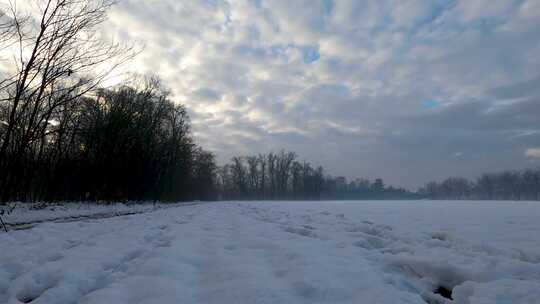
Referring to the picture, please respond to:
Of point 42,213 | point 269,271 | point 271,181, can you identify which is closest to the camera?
point 269,271

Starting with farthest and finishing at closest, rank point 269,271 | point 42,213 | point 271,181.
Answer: point 271,181
point 42,213
point 269,271

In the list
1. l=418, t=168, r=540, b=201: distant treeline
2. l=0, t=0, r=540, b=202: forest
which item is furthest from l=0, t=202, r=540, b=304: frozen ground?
l=418, t=168, r=540, b=201: distant treeline

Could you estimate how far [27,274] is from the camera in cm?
318

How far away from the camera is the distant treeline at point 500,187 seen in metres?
96.1

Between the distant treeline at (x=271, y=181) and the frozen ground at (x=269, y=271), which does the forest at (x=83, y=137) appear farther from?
the distant treeline at (x=271, y=181)

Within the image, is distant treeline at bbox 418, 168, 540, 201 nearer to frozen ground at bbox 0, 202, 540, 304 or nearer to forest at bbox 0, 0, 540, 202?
forest at bbox 0, 0, 540, 202

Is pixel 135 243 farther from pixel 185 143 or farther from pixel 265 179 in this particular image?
pixel 265 179

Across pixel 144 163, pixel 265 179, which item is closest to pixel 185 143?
pixel 144 163

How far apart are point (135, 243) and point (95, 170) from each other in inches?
899

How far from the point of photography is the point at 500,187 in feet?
336

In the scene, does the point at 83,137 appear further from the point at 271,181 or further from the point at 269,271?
the point at 271,181

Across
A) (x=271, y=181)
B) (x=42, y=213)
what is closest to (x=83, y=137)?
(x=42, y=213)

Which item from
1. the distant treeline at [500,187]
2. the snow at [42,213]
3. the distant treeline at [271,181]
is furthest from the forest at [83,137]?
the distant treeline at [500,187]

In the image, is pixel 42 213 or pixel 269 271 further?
pixel 42 213
